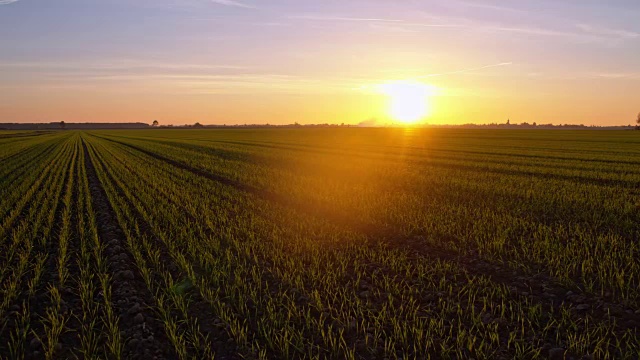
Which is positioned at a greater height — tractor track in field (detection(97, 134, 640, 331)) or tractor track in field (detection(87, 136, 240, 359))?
tractor track in field (detection(97, 134, 640, 331))

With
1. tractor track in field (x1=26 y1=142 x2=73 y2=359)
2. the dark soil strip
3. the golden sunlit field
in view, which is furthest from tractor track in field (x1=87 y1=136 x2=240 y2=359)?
tractor track in field (x1=26 y1=142 x2=73 y2=359)

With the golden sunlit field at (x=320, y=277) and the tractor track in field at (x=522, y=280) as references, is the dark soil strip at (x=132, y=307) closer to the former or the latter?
the golden sunlit field at (x=320, y=277)

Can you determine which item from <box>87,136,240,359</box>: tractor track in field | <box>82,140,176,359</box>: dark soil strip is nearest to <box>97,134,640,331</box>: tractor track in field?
<box>87,136,240,359</box>: tractor track in field

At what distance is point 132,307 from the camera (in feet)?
21.4

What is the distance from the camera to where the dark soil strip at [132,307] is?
545cm

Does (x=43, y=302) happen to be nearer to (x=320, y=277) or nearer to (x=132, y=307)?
(x=132, y=307)

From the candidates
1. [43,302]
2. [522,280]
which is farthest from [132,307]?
[522,280]

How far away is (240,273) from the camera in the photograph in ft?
25.8

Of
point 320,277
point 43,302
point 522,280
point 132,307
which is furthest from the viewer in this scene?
point 320,277

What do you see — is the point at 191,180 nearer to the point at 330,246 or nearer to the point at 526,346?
the point at 330,246

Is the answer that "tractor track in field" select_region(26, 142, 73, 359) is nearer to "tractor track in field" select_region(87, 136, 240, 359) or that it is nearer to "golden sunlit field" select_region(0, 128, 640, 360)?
"golden sunlit field" select_region(0, 128, 640, 360)

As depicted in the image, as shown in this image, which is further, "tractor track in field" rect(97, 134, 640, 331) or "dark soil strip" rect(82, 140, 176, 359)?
"tractor track in field" rect(97, 134, 640, 331)

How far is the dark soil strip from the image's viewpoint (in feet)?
17.9

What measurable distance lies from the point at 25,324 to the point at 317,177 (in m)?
17.1
